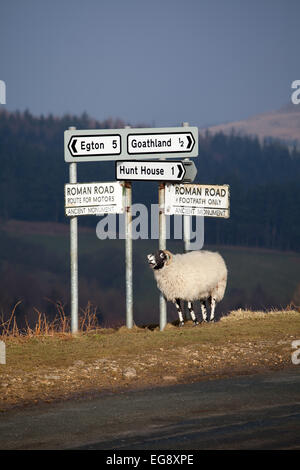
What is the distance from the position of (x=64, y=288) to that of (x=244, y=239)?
36847 mm

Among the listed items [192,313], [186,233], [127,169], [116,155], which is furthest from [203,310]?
[116,155]

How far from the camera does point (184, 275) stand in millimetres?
18406

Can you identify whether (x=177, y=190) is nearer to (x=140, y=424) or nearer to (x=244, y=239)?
(x=140, y=424)

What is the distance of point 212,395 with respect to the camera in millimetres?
11102

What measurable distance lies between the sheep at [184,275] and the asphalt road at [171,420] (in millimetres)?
6488

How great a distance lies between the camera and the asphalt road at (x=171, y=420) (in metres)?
8.72

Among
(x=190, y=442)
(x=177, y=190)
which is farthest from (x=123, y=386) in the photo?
(x=177, y=190)

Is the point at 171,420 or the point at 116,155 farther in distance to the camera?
the point at 116,155

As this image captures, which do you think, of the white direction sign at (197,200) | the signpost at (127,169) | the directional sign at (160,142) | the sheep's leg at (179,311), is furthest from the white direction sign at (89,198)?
the sheep's leg at (179,311)

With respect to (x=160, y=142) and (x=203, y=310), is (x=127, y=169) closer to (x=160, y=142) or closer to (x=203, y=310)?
(x=160, y=142)

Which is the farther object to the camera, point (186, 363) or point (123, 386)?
point (186, 363)

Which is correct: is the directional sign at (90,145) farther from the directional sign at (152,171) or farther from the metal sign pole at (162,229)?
the metal sign pole at (162,229)

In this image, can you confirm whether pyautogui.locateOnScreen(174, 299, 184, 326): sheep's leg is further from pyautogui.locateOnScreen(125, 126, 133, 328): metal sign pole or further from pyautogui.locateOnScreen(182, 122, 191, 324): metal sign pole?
pyautogui.locateOnScreen(182, 122, 191, 324): metal sign pole

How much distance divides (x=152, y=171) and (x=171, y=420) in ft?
31.5
